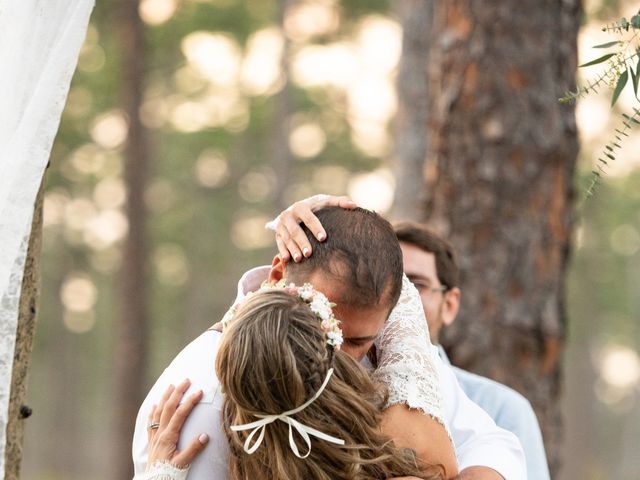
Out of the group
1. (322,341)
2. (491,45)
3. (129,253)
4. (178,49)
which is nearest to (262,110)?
(178,49)

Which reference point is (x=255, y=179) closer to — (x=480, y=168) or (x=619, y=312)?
(x=619, y=312)

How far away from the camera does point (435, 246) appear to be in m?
4.63

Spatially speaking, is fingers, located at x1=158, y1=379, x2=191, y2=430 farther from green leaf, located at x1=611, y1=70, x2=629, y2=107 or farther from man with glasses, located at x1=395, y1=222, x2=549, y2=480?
man with glasses, located at x1=395, y1=222, x2=549, y2=480

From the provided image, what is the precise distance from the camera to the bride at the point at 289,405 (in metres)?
2.40

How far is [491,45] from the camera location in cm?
570

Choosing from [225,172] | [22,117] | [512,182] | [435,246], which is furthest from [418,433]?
[225,172]

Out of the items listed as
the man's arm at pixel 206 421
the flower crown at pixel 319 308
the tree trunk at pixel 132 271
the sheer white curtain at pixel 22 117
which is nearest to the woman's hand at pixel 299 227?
the flower crown at pixel 319 308

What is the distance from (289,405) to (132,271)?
1053 cm

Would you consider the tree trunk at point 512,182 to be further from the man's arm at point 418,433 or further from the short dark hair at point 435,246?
the man's arm at point 418,433

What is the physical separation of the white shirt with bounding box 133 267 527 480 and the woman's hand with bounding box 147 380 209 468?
0.02 metres

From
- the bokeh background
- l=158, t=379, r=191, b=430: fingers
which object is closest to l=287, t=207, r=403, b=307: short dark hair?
l=158, t=379, r=191, b=430: fingers

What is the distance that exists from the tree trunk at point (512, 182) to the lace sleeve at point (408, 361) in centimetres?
256

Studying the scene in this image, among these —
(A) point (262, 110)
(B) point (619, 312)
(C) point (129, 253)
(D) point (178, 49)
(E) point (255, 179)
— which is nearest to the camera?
(C) point (129, 253)

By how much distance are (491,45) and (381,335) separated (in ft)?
10.3
